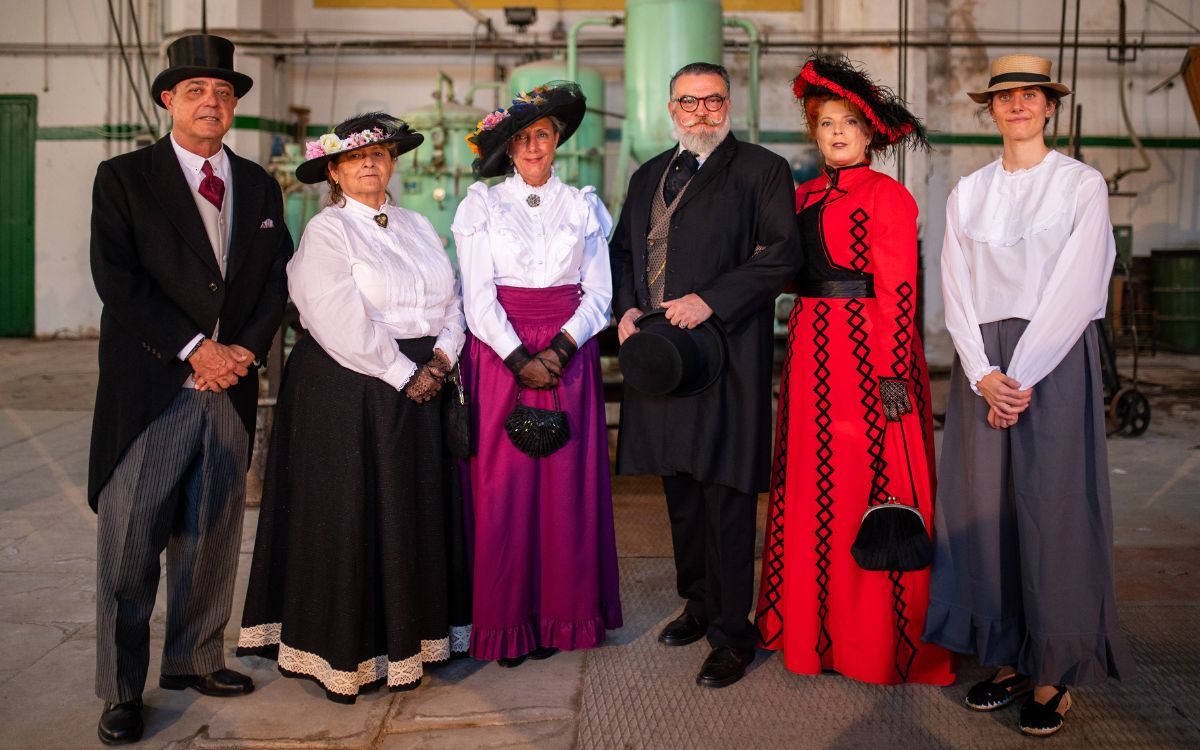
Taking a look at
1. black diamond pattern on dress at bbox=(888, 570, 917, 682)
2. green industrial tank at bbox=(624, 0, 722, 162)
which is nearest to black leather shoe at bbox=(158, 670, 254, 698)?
black diamond pattern on dress at bbox=(888, 570, 917, 682)

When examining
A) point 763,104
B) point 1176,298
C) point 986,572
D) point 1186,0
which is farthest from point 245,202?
point 1186,0

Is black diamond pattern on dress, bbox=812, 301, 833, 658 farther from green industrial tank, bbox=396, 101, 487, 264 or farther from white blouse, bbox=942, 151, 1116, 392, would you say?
green industrial tank, bbox=396, 101, 487, 264

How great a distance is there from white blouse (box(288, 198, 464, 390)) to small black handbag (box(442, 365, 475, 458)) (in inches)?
3.7

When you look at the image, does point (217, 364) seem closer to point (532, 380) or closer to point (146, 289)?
point (146, 289)

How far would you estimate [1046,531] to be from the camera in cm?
296

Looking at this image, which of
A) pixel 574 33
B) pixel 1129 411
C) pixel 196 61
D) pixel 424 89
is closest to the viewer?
pixel 196 61

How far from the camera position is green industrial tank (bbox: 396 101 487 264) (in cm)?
983

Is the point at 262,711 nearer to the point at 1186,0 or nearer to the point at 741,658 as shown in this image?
the point at 741,658

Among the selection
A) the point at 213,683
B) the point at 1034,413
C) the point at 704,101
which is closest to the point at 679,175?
the point at 704,101

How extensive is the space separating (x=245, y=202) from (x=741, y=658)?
207 cm

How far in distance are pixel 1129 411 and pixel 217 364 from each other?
6258 millimetres

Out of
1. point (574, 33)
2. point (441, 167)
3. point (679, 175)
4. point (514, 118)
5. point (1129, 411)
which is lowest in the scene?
point (1129, 411)

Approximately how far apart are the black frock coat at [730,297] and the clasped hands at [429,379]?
64 centimetres

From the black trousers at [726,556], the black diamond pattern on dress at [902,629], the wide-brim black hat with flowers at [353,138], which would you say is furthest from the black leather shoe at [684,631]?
the wide-brim black hat with flowers at [353,138]
